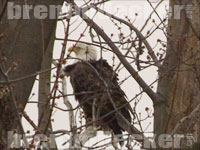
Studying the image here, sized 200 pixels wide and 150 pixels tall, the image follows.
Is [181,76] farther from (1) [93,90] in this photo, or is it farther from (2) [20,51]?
(2) [20,51]

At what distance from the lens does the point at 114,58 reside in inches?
193

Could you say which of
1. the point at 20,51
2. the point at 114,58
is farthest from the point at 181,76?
the point at 20,51

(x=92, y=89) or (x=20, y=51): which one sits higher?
(x=92, y=89)

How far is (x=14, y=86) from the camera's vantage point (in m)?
3.24

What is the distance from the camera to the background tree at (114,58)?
3.17 metres

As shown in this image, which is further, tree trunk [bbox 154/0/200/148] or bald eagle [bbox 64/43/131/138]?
bald eagle [bbox 64/43/131/138]

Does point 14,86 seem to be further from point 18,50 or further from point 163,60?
point 163,60

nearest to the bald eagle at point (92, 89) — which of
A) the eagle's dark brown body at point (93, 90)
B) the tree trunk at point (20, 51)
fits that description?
the eagle's dark brown body at point (93, 90)

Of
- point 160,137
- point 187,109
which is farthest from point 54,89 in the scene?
point 187,109

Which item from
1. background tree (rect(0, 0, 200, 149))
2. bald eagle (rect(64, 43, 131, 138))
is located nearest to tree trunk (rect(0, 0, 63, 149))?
background tree (rect(0, 0, 200, 149))

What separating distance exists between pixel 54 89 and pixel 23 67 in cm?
54

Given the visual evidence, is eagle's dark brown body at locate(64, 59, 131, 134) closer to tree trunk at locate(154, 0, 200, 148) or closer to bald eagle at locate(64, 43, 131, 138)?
bald eagle at locate(64, 43, 131, 138)

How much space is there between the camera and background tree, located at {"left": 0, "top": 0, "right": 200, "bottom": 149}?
3.17m

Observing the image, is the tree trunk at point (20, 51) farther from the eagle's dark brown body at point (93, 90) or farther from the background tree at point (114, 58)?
the eagle's dark brown body at point (93, 90)
